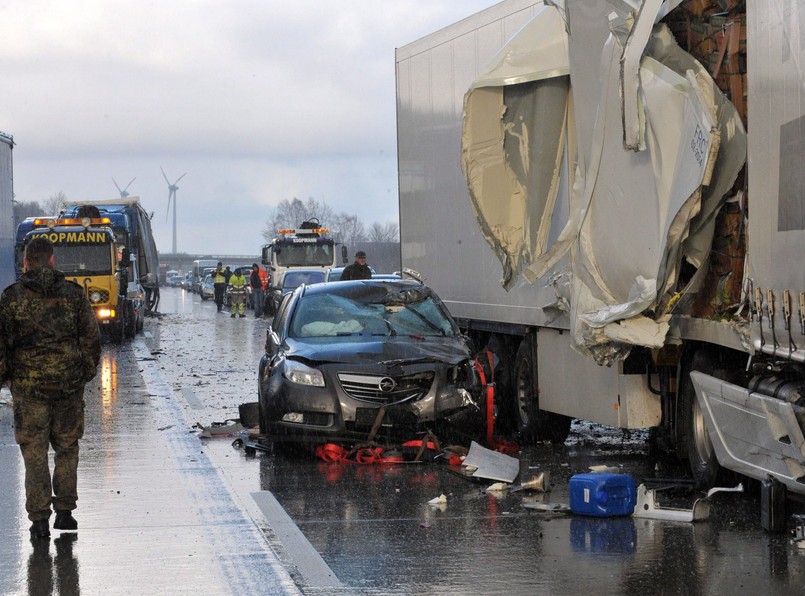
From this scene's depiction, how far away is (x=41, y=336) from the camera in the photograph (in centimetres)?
905

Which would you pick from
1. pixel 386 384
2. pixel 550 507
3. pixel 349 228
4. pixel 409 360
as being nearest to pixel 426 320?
pixel 409 360

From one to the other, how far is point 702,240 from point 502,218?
3.44 m

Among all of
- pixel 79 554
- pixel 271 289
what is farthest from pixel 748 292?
pixel 271 289

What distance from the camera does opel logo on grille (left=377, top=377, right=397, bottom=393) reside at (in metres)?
12.5

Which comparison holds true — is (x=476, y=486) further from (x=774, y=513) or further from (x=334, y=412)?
(x=774, y=513)

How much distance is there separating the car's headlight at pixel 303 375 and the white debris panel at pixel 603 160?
6.58 feet

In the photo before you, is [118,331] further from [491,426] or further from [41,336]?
[41,336]

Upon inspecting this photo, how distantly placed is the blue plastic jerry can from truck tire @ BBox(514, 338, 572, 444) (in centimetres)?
422

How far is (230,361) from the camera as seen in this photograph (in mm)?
26672

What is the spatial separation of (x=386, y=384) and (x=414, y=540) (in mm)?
3846

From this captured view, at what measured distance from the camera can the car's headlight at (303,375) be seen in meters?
12.5

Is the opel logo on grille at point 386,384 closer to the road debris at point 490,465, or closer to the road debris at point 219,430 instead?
the road debris at point 490,465

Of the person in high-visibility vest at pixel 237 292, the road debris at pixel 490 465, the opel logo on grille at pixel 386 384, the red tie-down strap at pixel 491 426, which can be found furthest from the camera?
the person in high-visibility vest at pixel 237 292

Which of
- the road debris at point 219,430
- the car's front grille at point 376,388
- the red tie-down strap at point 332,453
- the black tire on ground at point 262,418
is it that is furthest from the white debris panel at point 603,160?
the road debris at point 219,430
